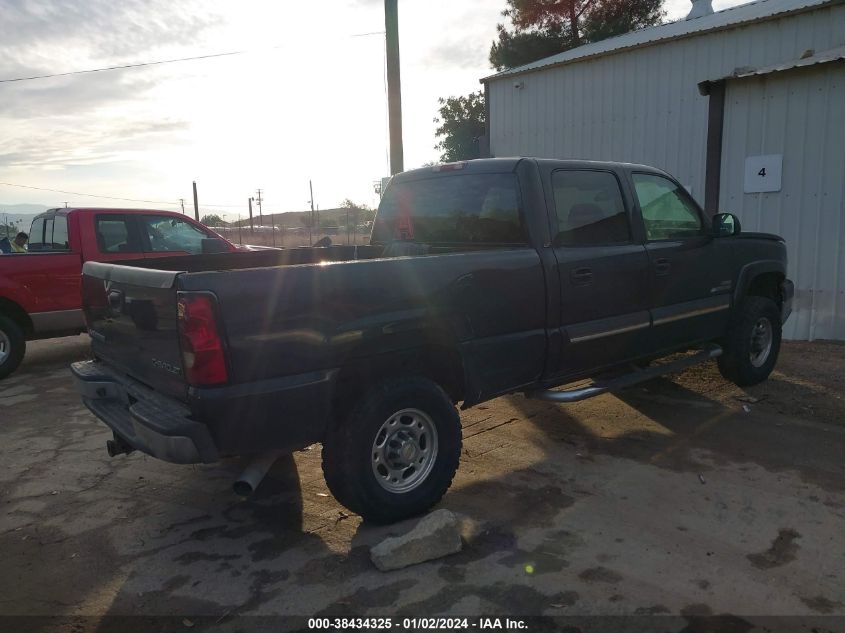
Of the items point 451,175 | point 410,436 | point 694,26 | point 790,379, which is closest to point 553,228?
point 451,175

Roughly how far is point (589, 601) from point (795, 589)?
2.95 ft

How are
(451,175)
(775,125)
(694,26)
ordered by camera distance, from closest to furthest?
(451,175), (775,125), (694,26)

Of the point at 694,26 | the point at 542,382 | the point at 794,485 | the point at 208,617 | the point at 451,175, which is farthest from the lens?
the point at 694,26

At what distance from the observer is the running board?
13.3 ft

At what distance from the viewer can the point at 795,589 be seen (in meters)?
2.74

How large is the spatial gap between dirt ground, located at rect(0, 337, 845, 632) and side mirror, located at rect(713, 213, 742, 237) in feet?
4.73

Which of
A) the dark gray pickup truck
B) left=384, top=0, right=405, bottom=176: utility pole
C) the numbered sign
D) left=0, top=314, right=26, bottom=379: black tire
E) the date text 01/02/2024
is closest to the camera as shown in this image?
the date text 01/02/2024

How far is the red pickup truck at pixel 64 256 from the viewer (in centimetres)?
681

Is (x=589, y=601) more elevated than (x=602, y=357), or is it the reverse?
(x=602, y=357)

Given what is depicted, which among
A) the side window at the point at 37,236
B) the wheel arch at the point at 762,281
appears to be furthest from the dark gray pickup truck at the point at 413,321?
the side window at the point at 37,236

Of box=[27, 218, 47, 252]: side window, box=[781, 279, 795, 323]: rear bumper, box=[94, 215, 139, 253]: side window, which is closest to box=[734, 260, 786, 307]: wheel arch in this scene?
box=[781, 279, 795, 323]: rear bumper

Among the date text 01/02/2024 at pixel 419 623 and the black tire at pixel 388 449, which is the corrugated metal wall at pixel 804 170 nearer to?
the black tire at pixel 388 449

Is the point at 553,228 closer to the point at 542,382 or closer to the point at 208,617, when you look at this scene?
the point at 542,382

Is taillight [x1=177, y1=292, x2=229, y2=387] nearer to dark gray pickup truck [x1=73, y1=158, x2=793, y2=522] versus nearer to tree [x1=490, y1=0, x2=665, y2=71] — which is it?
dark gray pickup truck [x1=73, y1=158, x2=793, y2=522]
